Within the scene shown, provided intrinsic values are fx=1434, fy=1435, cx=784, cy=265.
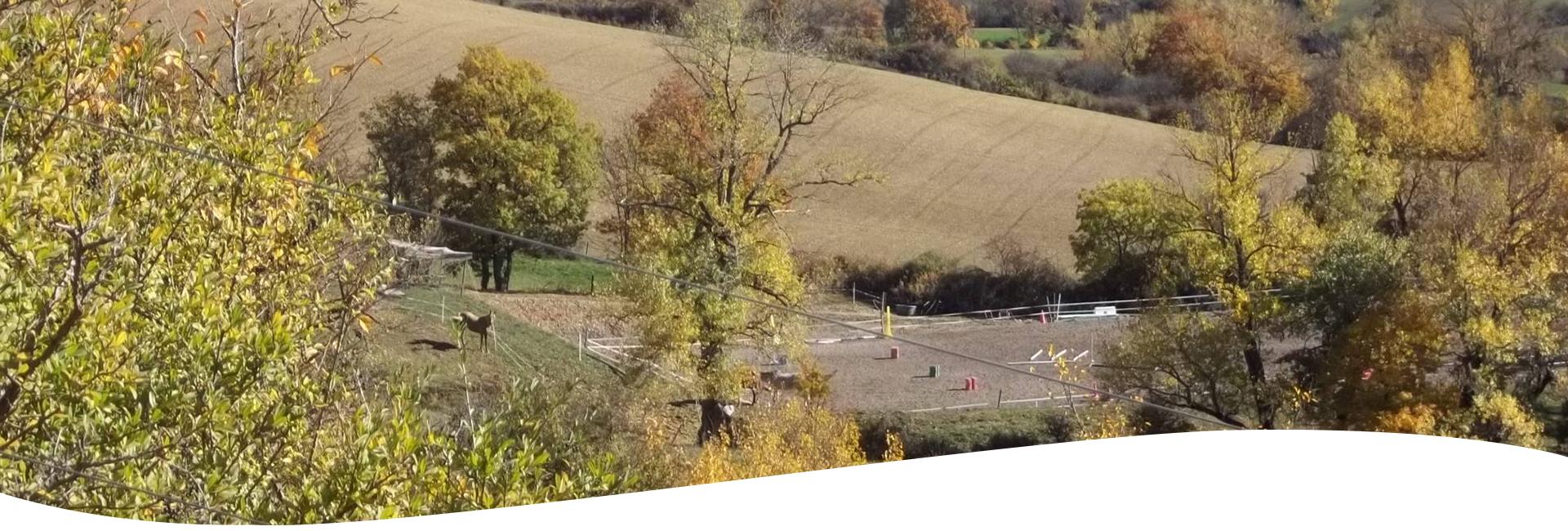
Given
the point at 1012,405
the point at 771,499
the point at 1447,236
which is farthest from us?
the point at 1012,405

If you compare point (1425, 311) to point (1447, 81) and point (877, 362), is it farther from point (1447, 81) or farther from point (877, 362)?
point (877, 362)

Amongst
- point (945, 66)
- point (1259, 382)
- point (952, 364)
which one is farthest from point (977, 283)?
point (1259, 382)

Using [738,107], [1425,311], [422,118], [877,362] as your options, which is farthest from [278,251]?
[1425,311]

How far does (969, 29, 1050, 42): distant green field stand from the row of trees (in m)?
0.45

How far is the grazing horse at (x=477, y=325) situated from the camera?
392 centimetres

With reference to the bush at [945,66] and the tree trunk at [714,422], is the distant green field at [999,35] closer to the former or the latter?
the bush at [945,66]

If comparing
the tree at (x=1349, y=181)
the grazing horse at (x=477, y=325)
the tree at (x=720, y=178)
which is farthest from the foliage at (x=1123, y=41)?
the grazing horse at (x=477, y=325)

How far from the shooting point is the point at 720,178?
157 inches

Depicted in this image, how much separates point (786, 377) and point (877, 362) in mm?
318

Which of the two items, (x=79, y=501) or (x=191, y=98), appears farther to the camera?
(x=191, y=98)

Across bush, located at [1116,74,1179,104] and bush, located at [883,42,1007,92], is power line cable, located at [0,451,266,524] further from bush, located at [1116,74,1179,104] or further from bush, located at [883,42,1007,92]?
bush, located at [1116,74,1179,104]

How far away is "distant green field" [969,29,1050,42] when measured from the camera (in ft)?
12.4

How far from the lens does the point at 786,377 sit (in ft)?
13.3

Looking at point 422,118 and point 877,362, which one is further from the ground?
point 422,118
